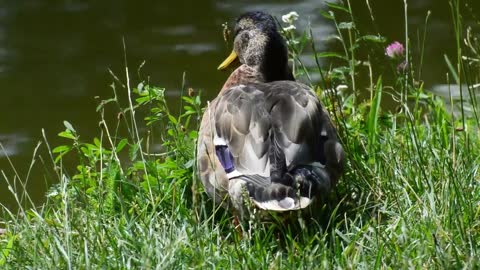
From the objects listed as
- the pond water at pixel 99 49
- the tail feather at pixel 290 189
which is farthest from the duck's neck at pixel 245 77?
the pond water at pixel 99 49

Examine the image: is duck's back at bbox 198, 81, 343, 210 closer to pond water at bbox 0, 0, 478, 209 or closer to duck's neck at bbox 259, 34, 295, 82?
duck's neck at bbox 259, 34, 295, 82

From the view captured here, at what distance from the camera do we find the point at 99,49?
8617 mm

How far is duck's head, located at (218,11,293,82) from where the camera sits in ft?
17.4

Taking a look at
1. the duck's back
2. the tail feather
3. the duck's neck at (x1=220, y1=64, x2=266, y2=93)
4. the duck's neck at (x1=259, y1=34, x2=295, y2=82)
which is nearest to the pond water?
the duck's neck at (x1=220, y1=64, x2=266, y2=93)

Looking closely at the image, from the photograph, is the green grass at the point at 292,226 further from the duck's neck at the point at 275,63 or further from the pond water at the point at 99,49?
the pond water at the point at 99,49

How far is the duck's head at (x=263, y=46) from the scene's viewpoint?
5.32m

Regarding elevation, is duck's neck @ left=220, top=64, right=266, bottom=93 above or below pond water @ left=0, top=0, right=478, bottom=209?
above

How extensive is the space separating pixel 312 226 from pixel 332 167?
0.95 feet

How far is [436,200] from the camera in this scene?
4020mm

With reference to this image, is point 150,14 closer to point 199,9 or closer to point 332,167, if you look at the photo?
point 199,9

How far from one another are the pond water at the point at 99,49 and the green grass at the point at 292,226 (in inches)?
61.3

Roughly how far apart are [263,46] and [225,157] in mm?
1054

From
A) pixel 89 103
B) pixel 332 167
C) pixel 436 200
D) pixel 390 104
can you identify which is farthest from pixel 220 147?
pixel 89 103

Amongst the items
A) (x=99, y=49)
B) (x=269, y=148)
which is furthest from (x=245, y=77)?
(x=99, y=49)
